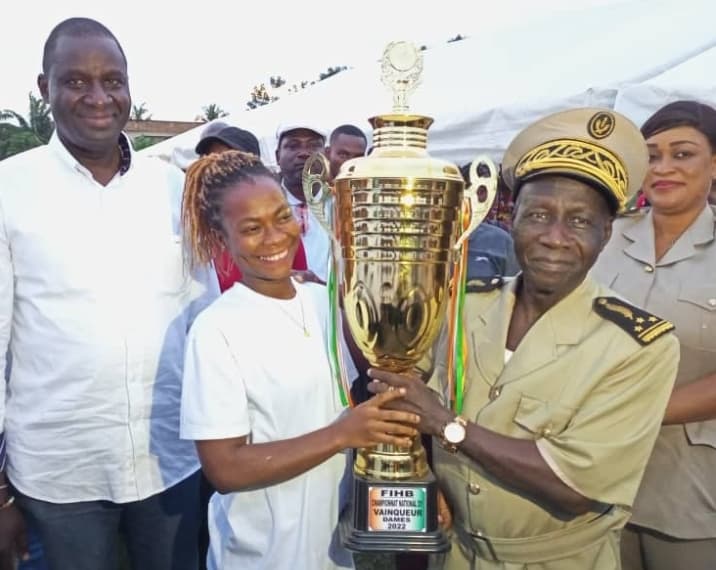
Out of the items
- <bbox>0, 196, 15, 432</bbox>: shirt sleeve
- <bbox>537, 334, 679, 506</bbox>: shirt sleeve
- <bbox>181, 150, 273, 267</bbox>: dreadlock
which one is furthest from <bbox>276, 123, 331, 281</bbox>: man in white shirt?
<bbox>537, 334, 679, 506</bbox>: shirt sleeve

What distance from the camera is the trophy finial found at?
168cm

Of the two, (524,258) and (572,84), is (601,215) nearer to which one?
(524,258)

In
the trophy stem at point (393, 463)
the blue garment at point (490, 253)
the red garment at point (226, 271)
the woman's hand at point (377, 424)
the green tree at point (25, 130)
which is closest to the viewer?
the woman's hand at point (377, 424)

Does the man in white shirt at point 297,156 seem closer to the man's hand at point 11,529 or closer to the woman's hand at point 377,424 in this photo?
the man's hand at point 11,529

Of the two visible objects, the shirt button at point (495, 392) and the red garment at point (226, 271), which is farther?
the red garment at point (226, 271)

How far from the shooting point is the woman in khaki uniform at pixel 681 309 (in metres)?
1.85

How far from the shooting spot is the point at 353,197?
161 cm

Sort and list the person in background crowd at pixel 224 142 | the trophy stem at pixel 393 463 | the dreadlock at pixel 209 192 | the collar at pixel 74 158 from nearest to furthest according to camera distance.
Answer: the trophy stem at pixel 393 463 < the dreadlock at pixel 209 192 < the collar at pixel 74 158 < the person in background crowd at pixel 224 142

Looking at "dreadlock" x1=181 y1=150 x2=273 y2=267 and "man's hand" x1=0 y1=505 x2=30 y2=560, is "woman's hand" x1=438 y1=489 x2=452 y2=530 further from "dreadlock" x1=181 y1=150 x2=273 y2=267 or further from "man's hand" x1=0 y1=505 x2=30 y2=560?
"man's hand" x1=0 y1=505 x2=30 y2=560

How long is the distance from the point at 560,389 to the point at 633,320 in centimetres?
21

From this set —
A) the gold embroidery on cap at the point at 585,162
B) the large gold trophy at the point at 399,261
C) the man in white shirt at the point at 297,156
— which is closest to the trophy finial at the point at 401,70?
the large gold trophy at the point at 399,261

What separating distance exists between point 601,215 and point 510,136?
9.37 feet

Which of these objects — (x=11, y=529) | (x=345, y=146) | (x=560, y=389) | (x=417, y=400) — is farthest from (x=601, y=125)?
(x=345, y=146)

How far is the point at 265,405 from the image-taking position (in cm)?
163
